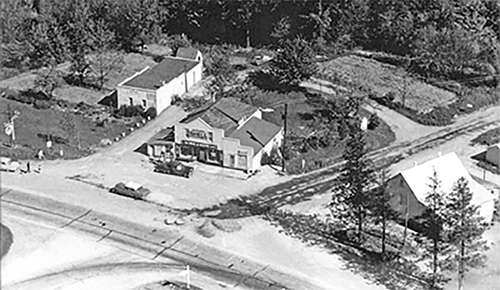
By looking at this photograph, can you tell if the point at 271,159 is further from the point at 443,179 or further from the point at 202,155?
the point at 443,179

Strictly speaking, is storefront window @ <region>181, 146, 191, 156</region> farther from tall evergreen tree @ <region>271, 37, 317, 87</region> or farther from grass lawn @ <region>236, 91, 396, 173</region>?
tall evergreen tree @ <region>271, 37, 317, 87</region>

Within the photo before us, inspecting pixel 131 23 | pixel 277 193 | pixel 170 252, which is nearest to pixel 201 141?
pixel 277 193

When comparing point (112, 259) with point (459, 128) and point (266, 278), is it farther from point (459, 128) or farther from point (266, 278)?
point (459, 128)

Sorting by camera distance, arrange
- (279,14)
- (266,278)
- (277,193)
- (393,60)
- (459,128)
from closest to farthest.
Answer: (266,278), (277,193), (459,128), (393,60), (279,14)

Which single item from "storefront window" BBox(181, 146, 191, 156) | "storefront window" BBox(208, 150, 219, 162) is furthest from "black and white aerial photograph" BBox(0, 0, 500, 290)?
"storefront window" BBox(181, 146, 191, 156)

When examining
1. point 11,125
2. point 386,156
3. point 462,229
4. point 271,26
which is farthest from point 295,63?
point 462,229
